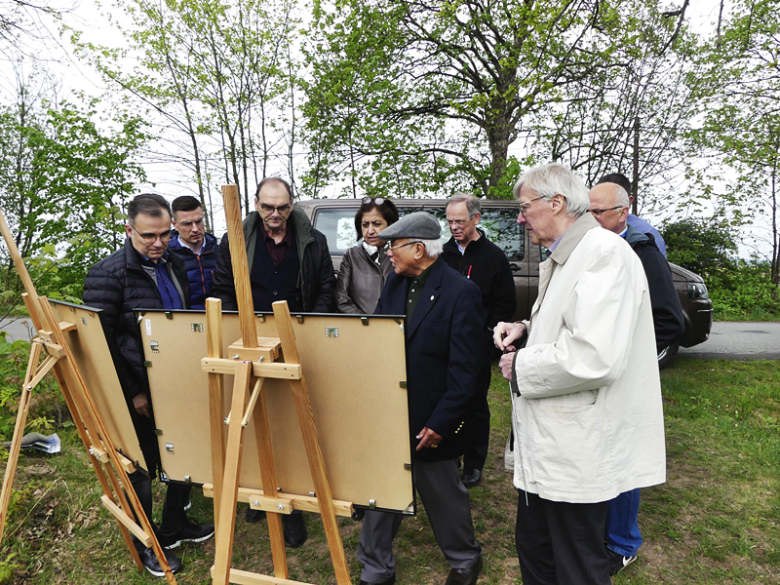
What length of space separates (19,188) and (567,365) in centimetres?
980

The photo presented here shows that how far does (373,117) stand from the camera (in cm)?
979

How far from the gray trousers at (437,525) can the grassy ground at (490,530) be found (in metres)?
0.22

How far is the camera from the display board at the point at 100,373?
2119mm

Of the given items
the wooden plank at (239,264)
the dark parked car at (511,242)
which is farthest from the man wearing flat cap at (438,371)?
the dark parked car at (511,242)

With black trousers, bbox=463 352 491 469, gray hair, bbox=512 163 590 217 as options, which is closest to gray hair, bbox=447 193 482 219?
black trousers, bbox=463 352 491 469

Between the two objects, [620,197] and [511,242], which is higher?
[620,197]

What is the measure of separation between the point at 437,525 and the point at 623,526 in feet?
3.12

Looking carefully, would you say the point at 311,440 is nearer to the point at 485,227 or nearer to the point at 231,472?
the point at 231,472

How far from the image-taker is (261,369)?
5.50 feet

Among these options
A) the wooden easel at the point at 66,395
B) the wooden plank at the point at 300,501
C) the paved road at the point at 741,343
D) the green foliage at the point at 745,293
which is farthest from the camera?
the green foliage at the point at 745,293

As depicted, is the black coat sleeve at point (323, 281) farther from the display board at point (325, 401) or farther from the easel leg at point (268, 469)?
the easel leg at point (268, 469)

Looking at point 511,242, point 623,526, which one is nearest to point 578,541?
point 623,526

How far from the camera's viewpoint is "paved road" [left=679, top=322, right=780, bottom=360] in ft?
22.3

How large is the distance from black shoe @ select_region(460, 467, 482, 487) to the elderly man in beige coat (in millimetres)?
1638
